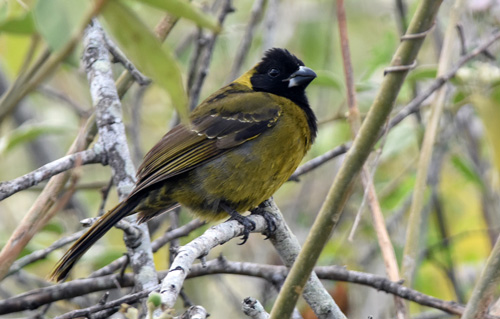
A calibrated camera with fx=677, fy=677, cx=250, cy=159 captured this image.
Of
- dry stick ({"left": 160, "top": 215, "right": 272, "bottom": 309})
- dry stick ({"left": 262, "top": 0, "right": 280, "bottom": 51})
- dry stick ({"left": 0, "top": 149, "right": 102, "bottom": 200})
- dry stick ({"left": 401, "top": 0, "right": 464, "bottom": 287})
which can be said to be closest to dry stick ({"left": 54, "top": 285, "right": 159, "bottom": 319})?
dry stick ({"left": 160, "top": 215, "right": 272, "bottom": 309})

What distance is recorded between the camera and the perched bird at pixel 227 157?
3.33 m

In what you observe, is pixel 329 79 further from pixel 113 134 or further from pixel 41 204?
pixel 41 204

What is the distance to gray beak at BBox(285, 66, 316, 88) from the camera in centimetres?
382

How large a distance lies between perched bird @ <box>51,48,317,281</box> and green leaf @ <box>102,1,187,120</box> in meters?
1.99

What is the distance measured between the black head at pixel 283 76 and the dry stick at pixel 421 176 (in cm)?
107

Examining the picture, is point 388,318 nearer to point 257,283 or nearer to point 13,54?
point 257,283

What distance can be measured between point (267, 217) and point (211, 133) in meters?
0.88

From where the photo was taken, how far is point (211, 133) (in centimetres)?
359

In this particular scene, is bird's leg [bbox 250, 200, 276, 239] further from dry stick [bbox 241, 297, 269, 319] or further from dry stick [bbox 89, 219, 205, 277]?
dry stick [bbox 241, 297, 269, 319]

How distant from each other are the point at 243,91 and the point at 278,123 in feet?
1.33

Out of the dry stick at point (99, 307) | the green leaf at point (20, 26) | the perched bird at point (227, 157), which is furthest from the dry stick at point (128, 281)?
the green leaf at point (20, 26)

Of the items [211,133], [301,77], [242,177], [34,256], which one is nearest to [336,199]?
[34,256]

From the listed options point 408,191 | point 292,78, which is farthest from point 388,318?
point 292,78

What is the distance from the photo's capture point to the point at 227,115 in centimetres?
369
